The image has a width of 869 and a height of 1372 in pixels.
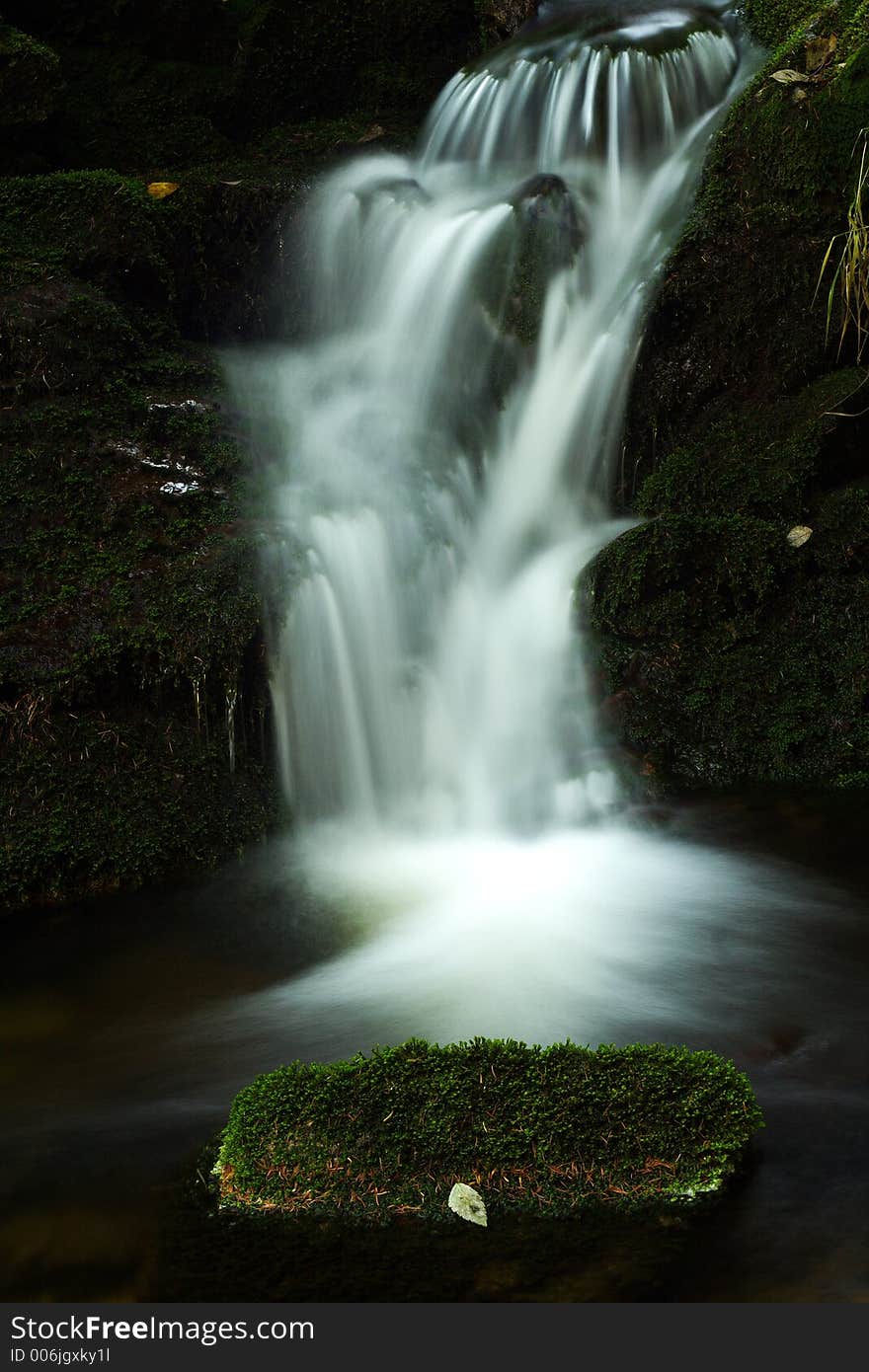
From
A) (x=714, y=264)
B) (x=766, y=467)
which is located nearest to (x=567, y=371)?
(x=714, y=264)

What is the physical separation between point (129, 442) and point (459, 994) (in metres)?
4.19

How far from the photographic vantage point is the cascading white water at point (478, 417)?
687 cm

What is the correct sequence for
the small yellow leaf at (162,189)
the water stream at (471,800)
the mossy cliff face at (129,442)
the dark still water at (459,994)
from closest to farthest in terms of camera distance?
the dark still water at (459,994), the water stream at (471,800), the mossy cliff face at (129,442), the small yellow leaf at (162,189)

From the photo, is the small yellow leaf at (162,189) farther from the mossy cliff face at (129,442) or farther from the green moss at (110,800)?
the green moss at (110,800)

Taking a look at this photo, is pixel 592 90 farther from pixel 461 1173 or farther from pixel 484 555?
pixel 461 1173

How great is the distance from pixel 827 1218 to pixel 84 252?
751 centimetres

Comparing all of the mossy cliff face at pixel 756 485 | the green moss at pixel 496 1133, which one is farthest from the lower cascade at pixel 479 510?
the green moss at pixel 496 1133

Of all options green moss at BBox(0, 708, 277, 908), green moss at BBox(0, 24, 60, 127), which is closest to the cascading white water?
green moss at BBox(0, 708, 277, 908)

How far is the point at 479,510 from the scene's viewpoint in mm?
7883

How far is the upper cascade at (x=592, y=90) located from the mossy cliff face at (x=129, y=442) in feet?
2.75

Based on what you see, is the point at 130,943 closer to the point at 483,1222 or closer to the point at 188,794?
the point at 188,794

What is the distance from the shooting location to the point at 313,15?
1143 centimetres

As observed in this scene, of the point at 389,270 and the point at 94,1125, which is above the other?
the point at 389,270

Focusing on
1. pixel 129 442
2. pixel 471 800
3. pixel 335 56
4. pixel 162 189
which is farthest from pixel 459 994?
pixel 335 56
